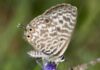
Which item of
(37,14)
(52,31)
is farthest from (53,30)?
(37,14)

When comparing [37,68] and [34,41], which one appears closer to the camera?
[34,41]

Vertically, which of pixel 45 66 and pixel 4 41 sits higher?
pixel 45 66

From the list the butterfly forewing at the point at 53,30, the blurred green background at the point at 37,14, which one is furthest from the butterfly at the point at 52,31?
the blurred green background at the point at 37,14

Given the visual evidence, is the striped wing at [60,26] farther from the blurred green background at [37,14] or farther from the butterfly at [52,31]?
the blurred green background at [37,14]

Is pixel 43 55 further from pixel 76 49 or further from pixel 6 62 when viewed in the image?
pixel 76 49

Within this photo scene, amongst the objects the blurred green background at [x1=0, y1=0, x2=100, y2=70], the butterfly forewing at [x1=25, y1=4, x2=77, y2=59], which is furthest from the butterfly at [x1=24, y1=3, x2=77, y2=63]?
the blurred green background at [x1=0, y1=0, x2=100, y2=70]

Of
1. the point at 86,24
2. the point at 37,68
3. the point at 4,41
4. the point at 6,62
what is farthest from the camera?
the point at 86,24

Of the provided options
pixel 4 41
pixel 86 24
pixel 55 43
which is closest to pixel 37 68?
pixel 55 43

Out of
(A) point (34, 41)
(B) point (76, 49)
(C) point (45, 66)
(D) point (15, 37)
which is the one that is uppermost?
(A) point (34, 41)
